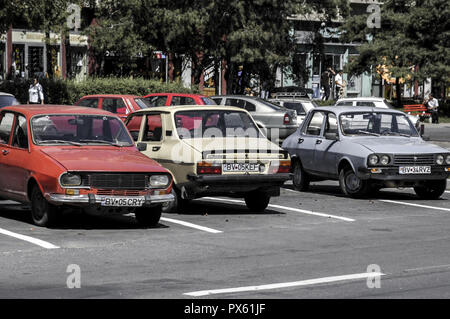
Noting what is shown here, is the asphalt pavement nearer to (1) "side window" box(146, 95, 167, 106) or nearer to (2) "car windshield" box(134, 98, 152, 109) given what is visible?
(2) "car windshield" box(134, 98, 152, 109)

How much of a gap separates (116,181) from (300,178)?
268 inches

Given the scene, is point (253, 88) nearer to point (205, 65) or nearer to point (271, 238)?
point (205, 65)

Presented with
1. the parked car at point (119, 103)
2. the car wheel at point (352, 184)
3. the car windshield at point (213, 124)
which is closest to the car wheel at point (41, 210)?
the car windshield at point (213, 124)

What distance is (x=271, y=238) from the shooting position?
12.0m

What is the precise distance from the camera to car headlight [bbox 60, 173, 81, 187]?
12.1 m

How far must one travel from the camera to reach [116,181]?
12367 millimetres

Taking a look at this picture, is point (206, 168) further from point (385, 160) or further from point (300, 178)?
point (300, 178)

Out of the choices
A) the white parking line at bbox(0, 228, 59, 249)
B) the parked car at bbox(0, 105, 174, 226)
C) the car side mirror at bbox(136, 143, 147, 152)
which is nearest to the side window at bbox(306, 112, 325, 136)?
the car side mirror at bbox(136, 143, 147, 152)

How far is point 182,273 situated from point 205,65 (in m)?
35.7

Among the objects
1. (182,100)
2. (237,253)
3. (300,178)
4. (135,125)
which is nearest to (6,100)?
(182,100)

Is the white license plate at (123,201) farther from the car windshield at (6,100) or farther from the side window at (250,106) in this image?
the side window at (250,106)

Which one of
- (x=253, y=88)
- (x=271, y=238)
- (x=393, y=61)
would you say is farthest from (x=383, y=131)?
(x=393, y=61)

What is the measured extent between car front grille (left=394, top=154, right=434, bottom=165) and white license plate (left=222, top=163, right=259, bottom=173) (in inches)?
127

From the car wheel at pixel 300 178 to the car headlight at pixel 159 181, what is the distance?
6108 millimetres
